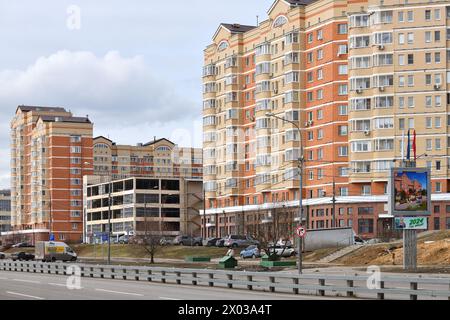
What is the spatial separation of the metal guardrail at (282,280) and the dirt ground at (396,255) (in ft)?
59.6

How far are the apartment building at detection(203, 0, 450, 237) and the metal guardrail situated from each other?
47.7 m

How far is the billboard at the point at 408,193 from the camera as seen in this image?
5194cm

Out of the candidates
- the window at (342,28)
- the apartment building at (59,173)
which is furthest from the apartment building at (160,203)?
the window at (342,28)

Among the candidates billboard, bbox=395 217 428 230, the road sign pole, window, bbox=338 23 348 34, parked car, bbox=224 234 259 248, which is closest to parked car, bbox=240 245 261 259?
parked car, bbox=224 234 259 248

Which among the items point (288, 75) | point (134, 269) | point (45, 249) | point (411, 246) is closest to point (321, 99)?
point (288, 75)

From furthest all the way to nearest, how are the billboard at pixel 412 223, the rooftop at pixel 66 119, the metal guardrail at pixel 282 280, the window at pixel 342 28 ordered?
the rooftop at pixel 66 119 < the window at pixel 342 28 < the billboard at pixel 412 223 < the metal guardrail at pixel 282 280

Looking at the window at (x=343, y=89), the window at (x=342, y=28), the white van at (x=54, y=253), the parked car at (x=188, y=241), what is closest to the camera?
the white van at (x=54, y=253)

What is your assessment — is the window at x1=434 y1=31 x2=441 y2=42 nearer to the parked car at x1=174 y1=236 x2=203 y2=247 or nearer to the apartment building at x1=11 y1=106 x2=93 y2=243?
the parked car at x1=174 y1=236 x2=203 y2=247

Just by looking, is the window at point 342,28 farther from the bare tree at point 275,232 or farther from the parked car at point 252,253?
the parked car at point 252,253

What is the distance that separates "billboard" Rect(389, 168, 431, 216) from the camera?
5194 centimetres

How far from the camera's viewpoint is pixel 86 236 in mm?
173750

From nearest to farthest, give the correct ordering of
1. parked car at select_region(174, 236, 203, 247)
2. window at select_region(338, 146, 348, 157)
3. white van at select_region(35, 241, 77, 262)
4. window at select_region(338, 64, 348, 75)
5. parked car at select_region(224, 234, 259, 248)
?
white van at select_region(35, 241, 77, 262) → parked car at select_region(224, 234, 259, 248) → window at select_region(338, 64, 348, 75) → window at select_region(338, 146, 348, 157) → parked car at select_region(174, 236, 203, 247)

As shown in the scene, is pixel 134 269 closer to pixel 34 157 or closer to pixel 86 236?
pixel 86 236

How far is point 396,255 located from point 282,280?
78.8 feet
